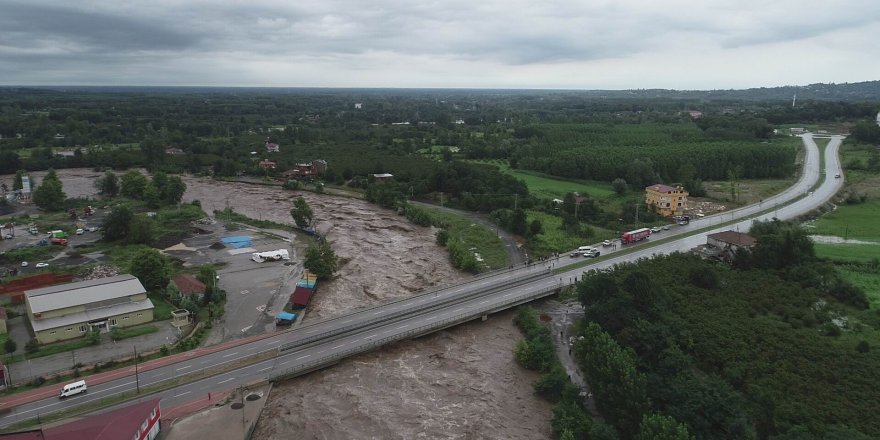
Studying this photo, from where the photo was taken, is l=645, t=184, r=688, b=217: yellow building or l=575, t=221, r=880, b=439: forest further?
l=645, t=184, r=688, b=217: yellow building

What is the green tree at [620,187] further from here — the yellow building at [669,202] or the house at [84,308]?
the house at [84,308]

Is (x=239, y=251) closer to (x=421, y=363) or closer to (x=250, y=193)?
(x=421, y=363)

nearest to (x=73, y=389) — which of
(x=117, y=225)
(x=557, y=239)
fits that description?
(x=117, y=225)

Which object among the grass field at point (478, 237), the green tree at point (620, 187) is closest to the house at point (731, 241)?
the grass field at point (478, 237)

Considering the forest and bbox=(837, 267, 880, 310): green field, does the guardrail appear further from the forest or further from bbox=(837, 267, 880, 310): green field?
bbox=(837, 267, 880, 310): green field

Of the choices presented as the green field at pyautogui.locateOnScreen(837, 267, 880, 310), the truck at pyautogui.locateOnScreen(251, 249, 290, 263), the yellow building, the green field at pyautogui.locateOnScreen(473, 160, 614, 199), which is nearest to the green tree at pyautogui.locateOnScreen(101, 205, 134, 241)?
the truck at pyautogui.locateOnScreen(251, 249, 290, 263)

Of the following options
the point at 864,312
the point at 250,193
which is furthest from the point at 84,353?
the point at 250,193
